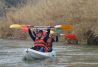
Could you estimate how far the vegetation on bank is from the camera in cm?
3323

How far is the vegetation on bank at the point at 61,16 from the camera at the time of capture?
33228 millimetres

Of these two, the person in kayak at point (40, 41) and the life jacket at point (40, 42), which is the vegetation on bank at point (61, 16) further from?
the life jacket at point (40, 42)

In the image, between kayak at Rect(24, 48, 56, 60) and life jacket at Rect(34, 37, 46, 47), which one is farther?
life jacket at Rect(34, 37, 46, 47)

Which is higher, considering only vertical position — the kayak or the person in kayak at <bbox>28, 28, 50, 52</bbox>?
the person in kayak at <bbox>28, 28, 50, 52</bbox>

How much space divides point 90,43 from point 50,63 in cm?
1259

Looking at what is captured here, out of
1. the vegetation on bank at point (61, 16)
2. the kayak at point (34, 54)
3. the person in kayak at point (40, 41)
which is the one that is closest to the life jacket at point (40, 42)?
the person in kayak at point (40, 41)

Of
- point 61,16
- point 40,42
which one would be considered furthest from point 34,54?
point 61,16

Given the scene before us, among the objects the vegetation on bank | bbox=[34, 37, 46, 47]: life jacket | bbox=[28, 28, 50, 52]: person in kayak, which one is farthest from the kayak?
the vegetation on bank

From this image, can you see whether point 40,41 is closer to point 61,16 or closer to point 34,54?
point 34,54

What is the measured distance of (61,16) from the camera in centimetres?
3884

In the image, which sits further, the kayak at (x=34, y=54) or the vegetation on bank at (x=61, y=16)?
the vegetation on bank at (x=61, y=16)

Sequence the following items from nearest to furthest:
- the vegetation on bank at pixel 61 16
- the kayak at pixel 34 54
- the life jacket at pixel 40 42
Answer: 1. the kayak at pixel 34 54
2. the life jacket at pixel 40 42
3. the vegetation on bank at pixel 61 16

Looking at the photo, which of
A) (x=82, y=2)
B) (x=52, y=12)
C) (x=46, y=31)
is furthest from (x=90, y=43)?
(x=46, y=31)

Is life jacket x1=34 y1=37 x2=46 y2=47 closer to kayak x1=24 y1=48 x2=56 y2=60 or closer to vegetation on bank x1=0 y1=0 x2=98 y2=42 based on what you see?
kayak x1=24 y1=48 x2=56 y2=60
